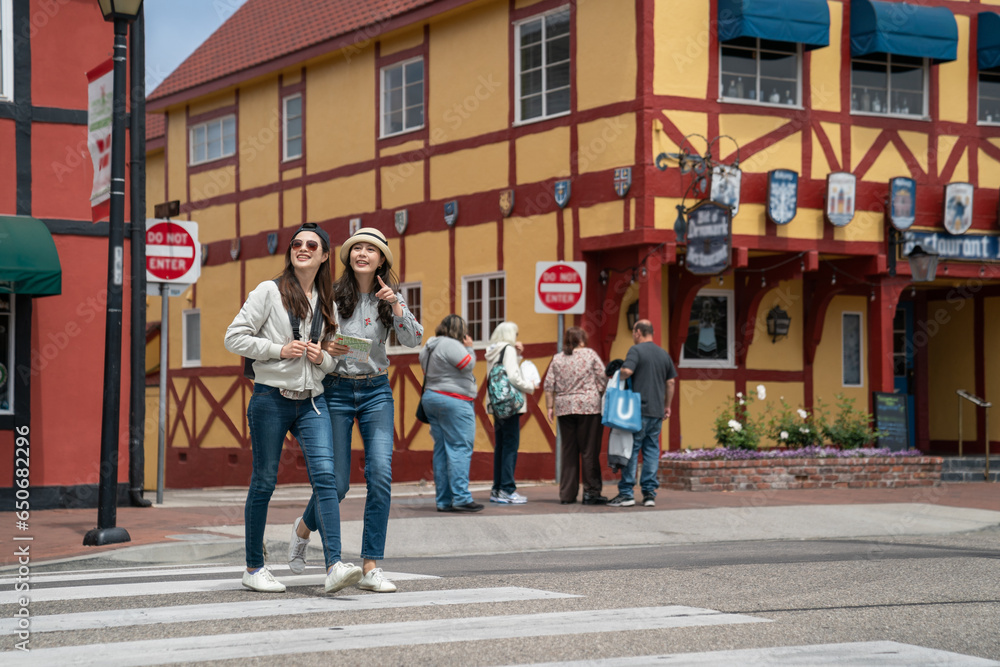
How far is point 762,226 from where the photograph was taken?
17172mm

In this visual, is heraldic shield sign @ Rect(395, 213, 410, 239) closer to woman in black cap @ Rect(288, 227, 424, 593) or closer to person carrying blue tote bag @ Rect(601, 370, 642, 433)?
person carrying blue tote bag @ Rect(601, 370, 642, 433)

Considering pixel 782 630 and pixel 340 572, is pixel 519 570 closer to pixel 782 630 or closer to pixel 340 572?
pixel 340 572

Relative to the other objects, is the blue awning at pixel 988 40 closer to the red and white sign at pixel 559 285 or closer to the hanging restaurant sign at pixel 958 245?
the hanging restaurant sign at pixel 958 245

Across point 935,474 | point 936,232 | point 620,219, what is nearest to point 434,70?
point 620,219

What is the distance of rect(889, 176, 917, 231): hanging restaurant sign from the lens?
17.9m

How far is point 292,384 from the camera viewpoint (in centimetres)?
644

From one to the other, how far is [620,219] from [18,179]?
7536 millimetres

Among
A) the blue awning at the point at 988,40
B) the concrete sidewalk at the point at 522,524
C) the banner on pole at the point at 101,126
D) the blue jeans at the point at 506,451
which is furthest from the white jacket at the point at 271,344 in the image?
the blue awning at the point at 988,40

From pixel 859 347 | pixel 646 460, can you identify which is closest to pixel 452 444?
pixel 646 460

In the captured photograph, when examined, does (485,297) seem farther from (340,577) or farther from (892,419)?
(340,577)

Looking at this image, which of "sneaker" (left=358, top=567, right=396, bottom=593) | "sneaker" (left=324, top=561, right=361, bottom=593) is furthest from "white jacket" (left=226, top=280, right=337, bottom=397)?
"sneaker" (left=358, top=567, right=396, bottom=593)

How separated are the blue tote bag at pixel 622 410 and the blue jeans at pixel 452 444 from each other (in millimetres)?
1478

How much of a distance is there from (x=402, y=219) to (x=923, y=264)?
25.9ft

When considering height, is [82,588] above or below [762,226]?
below
